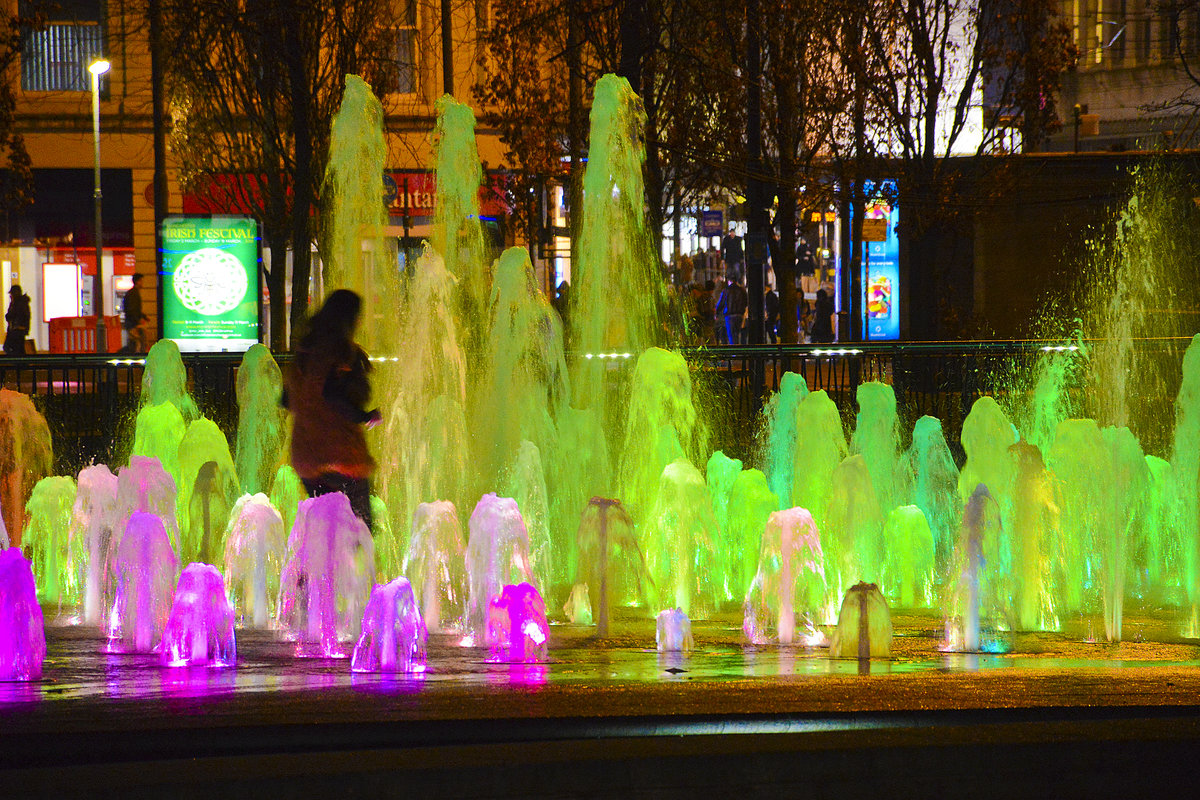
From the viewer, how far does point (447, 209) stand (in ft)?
52.9

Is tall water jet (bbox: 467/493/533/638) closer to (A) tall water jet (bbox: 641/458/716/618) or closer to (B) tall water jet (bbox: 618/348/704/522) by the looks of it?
(A) tall water jet (bbox: 641/458/716/618)

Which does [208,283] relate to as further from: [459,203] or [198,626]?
[198,626]

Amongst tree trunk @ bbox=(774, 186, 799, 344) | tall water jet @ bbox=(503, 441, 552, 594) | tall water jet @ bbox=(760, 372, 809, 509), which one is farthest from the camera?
tree trunk @ bbox=(774, 186, 799, 344)

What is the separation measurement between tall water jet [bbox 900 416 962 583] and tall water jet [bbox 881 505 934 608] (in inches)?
63.5

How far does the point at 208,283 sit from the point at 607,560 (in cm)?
1182

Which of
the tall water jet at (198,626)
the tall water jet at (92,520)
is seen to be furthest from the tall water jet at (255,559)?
the tall water jet at (198,626)

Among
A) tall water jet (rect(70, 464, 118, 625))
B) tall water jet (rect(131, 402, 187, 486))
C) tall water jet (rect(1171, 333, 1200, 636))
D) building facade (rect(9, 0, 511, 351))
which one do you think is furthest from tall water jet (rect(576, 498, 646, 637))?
building facade (rect(9, 0, 511, 351))

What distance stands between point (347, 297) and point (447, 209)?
876cm

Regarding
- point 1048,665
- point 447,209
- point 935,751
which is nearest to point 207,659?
point 935,751

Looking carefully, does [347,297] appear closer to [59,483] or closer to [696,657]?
[696,657]

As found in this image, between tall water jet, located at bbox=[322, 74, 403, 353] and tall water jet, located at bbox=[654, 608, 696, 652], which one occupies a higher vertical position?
tall water jet, located at bbox=[322, 74, 403, 353]

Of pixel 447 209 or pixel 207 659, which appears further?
pixel 447 209

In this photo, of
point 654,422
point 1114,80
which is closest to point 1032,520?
point 654,422

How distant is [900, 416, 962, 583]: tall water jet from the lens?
11688 mm
